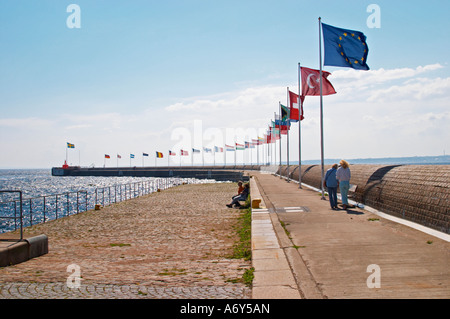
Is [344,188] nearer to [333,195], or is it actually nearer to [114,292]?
[333,195]

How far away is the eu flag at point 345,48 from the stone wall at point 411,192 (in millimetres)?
4772

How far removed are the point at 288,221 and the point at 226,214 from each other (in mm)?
7468

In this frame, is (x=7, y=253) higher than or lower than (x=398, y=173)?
lower

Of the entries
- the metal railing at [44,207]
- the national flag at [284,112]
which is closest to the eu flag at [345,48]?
the metal railing at [44,207]

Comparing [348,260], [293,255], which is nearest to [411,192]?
[348,260]

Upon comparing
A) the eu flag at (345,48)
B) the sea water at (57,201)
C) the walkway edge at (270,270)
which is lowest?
the sea water at (57,201)

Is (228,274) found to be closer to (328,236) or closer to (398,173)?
(328,236)

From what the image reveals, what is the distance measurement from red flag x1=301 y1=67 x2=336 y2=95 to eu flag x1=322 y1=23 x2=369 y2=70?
253cm

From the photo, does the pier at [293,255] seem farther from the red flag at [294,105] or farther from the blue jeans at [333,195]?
the red flag at [294,105]

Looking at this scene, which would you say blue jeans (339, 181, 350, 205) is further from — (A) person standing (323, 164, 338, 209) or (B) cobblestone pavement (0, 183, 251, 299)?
(B) cobblestone pavement (0, 183, 251, 299)

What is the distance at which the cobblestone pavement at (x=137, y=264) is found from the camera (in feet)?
19.8

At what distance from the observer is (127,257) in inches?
378
